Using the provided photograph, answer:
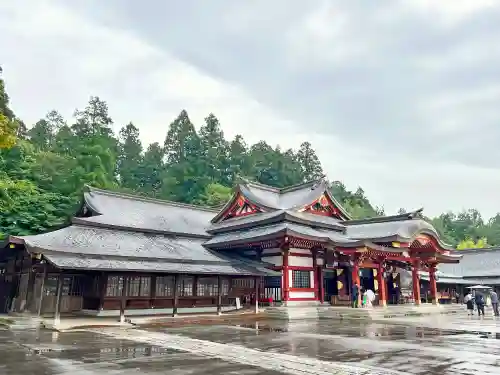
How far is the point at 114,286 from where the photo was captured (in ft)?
70.5

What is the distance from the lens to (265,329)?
17.6 m

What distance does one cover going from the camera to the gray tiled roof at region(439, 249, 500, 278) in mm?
46853

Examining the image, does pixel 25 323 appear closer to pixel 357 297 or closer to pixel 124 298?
pixel 124 298

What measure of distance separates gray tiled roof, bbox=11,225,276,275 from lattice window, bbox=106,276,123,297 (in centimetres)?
119

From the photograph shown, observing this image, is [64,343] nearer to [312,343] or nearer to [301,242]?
[312,343]

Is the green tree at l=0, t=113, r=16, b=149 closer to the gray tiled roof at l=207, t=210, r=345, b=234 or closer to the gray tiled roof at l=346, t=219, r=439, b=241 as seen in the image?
the gray tiled roof at l=207, t=210, r=345, b=234

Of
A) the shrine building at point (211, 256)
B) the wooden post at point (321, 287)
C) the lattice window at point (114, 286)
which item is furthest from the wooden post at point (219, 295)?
the wooden post at point (321, 287)

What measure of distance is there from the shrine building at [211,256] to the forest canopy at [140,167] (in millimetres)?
13149

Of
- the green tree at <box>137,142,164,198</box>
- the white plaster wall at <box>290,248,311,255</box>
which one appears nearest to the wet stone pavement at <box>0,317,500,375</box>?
the white plaster wall at <box>290,248,311,255</box>

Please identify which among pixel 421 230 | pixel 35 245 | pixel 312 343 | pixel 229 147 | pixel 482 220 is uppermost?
pixel 229 147

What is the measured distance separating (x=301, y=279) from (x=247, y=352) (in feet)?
51.9

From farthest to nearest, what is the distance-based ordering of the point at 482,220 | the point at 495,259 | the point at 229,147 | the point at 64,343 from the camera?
the point at 482,220
the point at 229,147
the point at 495,259
the point at 64,343

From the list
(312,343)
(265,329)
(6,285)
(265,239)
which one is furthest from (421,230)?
(6,285)

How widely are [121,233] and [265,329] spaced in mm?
12425
